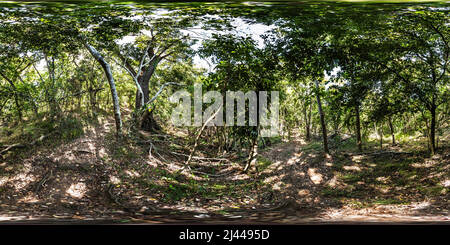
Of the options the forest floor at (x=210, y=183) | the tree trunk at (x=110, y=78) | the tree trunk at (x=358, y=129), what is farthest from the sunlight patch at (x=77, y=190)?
the tree trunk at (x=358, y=129)

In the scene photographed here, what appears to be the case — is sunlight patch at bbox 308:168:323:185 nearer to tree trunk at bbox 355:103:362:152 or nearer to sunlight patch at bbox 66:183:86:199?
tree trunk at bbox 355:103:362:152

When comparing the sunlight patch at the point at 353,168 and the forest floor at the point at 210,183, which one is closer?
the forest floor at the point at 210,183

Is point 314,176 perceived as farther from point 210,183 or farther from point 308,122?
point 210,183

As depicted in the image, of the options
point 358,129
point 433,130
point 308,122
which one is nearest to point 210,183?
point 308,122

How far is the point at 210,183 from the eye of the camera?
1.69 m

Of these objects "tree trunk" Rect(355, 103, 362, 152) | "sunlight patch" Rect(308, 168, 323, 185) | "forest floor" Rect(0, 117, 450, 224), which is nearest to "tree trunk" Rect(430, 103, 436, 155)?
"forest floor" Rect(0, 117, 450, 224)

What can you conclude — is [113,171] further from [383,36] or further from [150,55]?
[383,36]

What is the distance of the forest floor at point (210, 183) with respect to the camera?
1552mm

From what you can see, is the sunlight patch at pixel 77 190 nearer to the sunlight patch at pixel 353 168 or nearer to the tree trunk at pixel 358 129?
the sunlight patch at pixel 353 168

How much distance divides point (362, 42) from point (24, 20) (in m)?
2.84

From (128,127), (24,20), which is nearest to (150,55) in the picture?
(128,127)

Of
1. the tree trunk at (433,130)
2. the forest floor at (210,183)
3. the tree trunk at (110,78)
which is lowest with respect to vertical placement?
the forest floor at (210,183)

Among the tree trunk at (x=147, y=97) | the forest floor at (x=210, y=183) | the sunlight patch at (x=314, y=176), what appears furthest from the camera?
the tree trunk at (x=147, y=97)

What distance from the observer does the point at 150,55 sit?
70.2 inches
